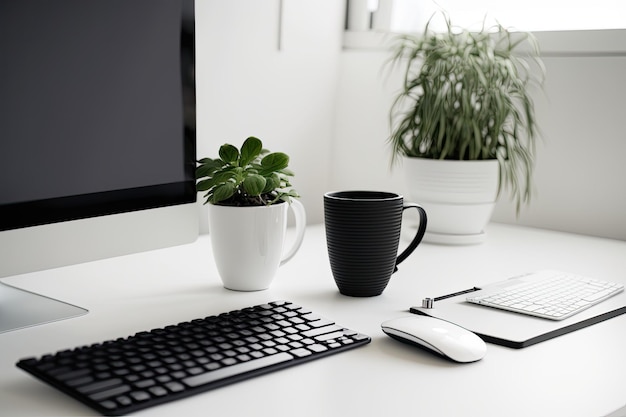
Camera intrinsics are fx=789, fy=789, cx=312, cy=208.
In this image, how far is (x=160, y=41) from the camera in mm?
1020

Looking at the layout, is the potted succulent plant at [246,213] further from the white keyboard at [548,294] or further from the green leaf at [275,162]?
the white keyboard at [548,294]

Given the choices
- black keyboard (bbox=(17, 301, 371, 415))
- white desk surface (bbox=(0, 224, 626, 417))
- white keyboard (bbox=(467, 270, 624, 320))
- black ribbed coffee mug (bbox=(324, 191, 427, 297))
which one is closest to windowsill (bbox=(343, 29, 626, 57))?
white desk surface (bbox=(0, 224, 626, 417))

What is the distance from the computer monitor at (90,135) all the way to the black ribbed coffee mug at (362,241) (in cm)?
20

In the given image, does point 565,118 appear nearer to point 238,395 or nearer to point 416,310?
point 416,310

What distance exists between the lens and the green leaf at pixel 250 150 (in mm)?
1076

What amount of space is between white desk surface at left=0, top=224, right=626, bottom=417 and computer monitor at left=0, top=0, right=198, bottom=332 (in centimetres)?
7

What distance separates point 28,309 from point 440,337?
0.49 m

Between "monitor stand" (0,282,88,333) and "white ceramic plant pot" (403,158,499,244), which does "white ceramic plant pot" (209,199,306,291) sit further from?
"white ceramic plant pot" (403,158,499,244)

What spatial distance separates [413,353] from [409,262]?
18.1 inches

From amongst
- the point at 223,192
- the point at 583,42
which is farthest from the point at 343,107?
the point at 223,192

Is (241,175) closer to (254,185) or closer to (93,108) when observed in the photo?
(254,185)

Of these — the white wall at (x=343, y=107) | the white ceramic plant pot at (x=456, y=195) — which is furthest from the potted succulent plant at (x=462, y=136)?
the white wall at (x=343, y=107)

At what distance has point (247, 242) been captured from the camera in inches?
41.8

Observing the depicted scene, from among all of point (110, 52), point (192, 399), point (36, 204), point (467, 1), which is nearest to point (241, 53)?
point (467, 1)
